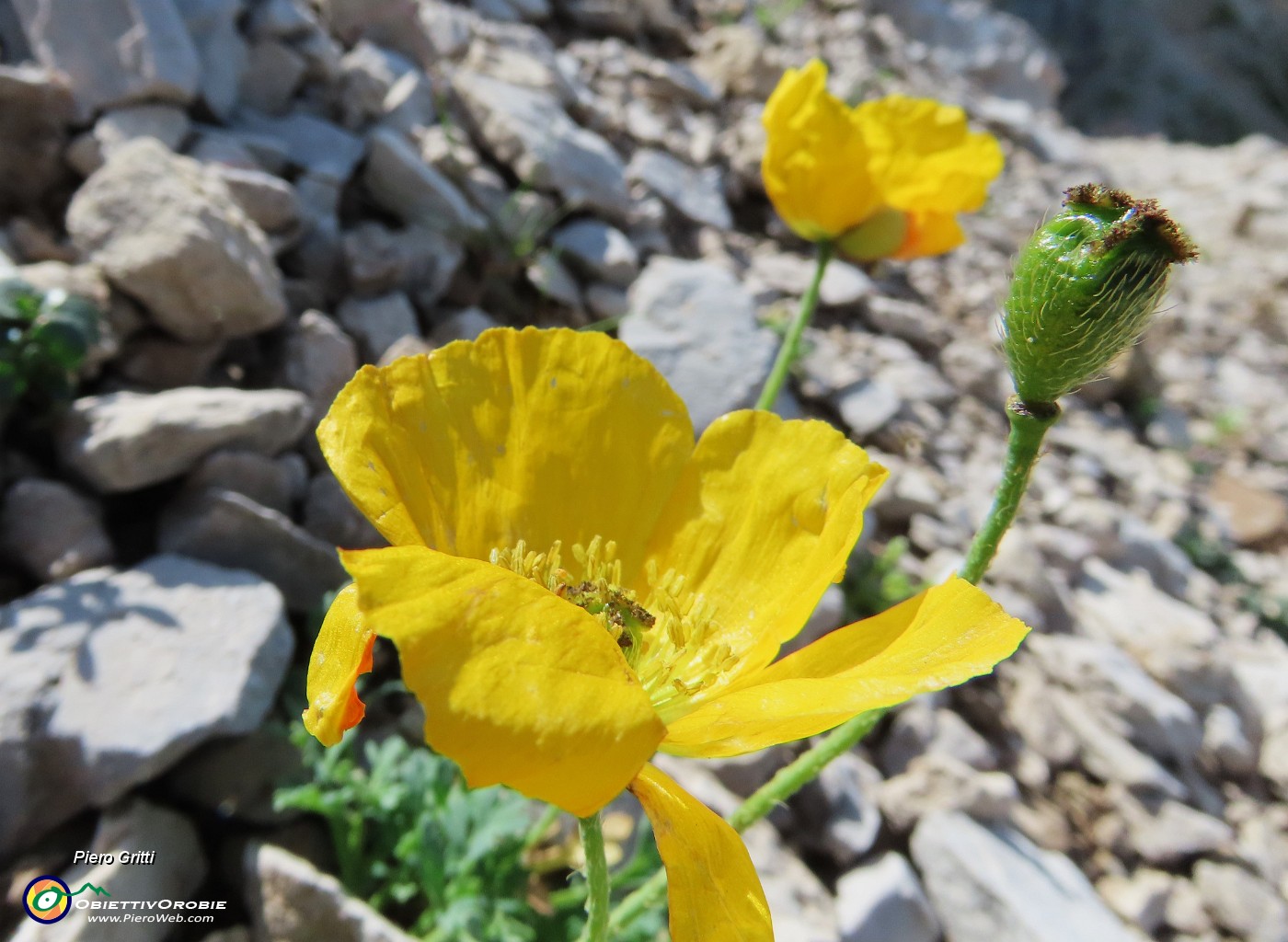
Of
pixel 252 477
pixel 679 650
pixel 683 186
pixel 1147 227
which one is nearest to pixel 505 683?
pixel 679 650

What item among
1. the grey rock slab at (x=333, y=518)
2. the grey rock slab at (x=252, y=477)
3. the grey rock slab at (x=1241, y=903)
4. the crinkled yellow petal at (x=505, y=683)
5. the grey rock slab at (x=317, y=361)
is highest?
the crinkled yellow petal at (x=505, y=683)

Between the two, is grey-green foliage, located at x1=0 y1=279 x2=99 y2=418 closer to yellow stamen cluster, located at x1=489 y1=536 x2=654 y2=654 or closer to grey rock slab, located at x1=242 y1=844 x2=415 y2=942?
grey rock slab, located at x1=242 y1=844 x2=415 y2=942

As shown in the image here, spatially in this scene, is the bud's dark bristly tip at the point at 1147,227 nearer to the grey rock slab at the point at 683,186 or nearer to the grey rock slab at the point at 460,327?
the grey rock slab at the point at 460,327

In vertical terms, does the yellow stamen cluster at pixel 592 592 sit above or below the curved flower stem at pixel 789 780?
above

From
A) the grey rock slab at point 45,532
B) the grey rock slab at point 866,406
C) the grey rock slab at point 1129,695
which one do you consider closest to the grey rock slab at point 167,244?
the grey rock slab at point 45,532

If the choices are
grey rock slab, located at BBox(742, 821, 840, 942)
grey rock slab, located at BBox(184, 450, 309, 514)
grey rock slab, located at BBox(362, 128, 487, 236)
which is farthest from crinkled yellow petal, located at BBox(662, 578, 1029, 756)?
grey rock slab, located at BBox(362, 128, 487, 236)
